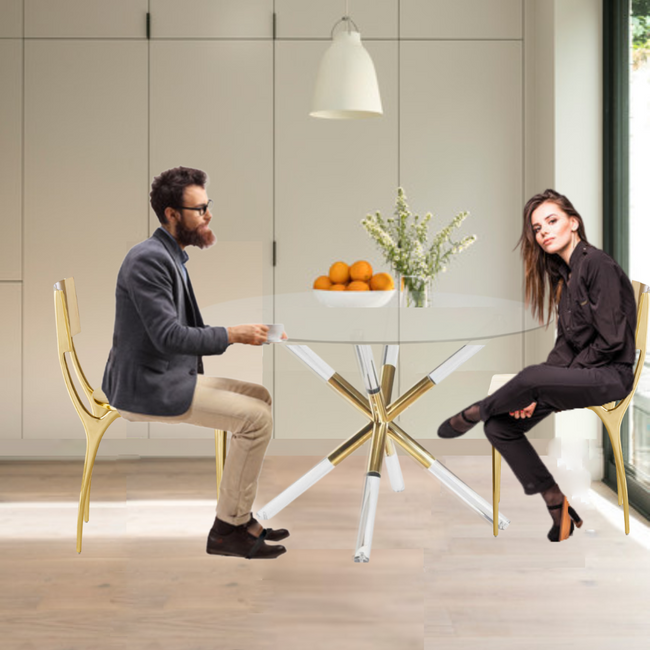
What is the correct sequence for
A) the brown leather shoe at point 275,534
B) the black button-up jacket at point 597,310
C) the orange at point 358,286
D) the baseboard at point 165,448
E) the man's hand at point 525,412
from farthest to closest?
the baseboard at point 165,448, the brown leather shoe at point 275,534, the orange at point 358,286, the man's hand at point 525,412, the black button-up jacket at point 597,310

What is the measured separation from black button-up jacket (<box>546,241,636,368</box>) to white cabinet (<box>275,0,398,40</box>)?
84.9 inches

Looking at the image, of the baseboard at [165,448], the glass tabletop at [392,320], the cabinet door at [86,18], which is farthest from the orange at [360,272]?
the cabinet door at [86,18]

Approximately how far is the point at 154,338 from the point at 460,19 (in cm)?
266

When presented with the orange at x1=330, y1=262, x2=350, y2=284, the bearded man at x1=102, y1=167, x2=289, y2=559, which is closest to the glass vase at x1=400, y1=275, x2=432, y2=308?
the orange at x1=330, y1=262, x2=350, y2=284

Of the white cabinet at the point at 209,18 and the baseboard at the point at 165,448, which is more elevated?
the white cabinet at the point at 209,18

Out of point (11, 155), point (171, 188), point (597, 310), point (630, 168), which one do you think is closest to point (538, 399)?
point (597, 310)

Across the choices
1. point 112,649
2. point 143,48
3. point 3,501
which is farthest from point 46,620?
point 143,48

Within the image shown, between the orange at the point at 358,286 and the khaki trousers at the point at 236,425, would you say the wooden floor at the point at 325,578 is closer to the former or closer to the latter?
the khaki trousers at the point at 236,425

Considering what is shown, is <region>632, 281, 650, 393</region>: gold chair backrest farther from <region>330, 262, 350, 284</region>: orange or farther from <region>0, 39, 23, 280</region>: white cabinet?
<region>0, 39, 23, 280</region>: white cabinet

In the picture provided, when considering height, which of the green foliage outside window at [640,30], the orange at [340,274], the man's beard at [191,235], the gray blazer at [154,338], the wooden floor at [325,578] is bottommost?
the wooden floor at [325,578]

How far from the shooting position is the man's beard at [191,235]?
3080 millimetres

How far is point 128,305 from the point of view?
2.94 m

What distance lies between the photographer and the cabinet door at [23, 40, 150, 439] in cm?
462

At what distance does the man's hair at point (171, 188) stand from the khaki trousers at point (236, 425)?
0.61 m
